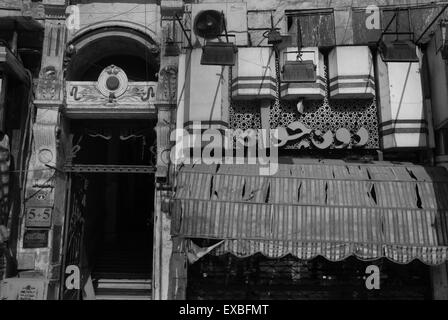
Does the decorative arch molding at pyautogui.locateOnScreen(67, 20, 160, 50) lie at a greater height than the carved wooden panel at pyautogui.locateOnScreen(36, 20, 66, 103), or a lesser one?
greater

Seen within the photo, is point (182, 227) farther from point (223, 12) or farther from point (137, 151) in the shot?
point (137, 151)

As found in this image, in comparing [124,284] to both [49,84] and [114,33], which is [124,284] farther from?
[114,33]

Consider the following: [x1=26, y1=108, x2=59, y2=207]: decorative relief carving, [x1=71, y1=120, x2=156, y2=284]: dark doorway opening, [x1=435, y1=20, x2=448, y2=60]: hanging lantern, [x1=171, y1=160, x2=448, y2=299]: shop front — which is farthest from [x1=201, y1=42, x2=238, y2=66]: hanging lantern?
[x1=435, y1=20, x2=448, y2=60]: hanging lantern

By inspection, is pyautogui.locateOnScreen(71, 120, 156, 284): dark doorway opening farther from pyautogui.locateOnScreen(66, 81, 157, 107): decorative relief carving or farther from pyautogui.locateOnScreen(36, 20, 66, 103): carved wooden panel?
pyautogui.locateOnScreen(36, 20, 66, 103): carved wooden panel

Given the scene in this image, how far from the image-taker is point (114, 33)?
973 centimetres

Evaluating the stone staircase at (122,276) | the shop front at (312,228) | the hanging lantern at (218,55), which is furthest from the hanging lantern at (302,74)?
the stone staircase at (122,276)

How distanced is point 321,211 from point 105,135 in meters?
5.66

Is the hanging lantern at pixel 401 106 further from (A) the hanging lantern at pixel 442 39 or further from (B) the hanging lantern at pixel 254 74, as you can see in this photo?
(B) the hanging lantern at pixel 254 74

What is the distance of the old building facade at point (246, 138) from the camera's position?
808cm

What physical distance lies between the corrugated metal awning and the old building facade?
0.10 feet

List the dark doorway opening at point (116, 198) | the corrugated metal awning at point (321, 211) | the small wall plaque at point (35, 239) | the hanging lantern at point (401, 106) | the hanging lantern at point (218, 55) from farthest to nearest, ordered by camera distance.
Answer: the dark doorway opening at point (116, 198) < the small wall plaque at point (35, 239) < the hanging lantern at point (401, 106) < the hanging lantern at point (218, 55) < the corrugated metal awning at point (321, 211)

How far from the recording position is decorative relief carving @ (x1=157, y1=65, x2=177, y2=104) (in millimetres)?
9258

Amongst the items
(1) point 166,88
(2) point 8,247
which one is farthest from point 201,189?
(2) point 8,247

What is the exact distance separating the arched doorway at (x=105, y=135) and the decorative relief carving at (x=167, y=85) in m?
0.30
